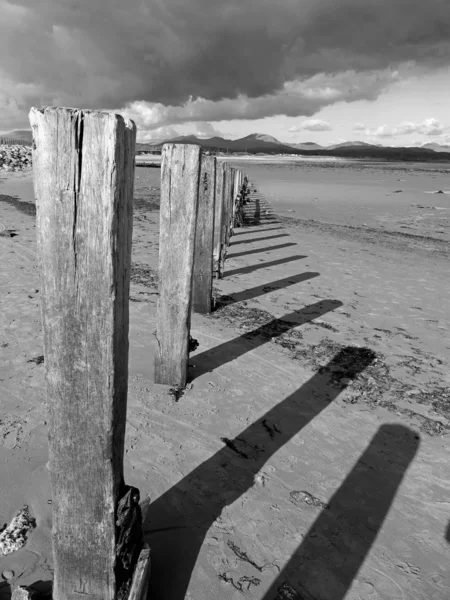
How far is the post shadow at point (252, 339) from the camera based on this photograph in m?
4.75

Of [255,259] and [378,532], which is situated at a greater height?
[255,259]

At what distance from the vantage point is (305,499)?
3008 millimetres

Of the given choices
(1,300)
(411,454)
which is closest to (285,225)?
(1,300)

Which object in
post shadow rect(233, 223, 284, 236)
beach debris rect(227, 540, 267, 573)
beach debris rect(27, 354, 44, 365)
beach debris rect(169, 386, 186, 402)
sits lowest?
beach debris rect(227, 540, 267, 573)

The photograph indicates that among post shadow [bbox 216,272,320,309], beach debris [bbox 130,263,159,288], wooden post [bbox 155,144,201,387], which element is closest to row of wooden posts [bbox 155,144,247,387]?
wooden post [bbox 155,144,201,387]

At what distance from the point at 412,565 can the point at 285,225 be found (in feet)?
42.7

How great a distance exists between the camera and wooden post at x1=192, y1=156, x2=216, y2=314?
6043 mm

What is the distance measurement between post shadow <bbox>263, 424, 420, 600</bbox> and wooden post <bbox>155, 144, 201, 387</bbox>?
5.89 feet

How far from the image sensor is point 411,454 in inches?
142

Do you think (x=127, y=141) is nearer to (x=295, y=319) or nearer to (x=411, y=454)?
(x=411, y=454)

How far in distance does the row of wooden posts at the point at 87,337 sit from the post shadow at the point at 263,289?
4.75 meters

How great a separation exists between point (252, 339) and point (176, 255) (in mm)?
1964

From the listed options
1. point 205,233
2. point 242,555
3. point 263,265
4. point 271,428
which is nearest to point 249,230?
point 263,265

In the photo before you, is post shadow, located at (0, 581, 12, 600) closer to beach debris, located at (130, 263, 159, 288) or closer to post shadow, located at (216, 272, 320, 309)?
post shadow, located at (216, 272, 320, 309)
